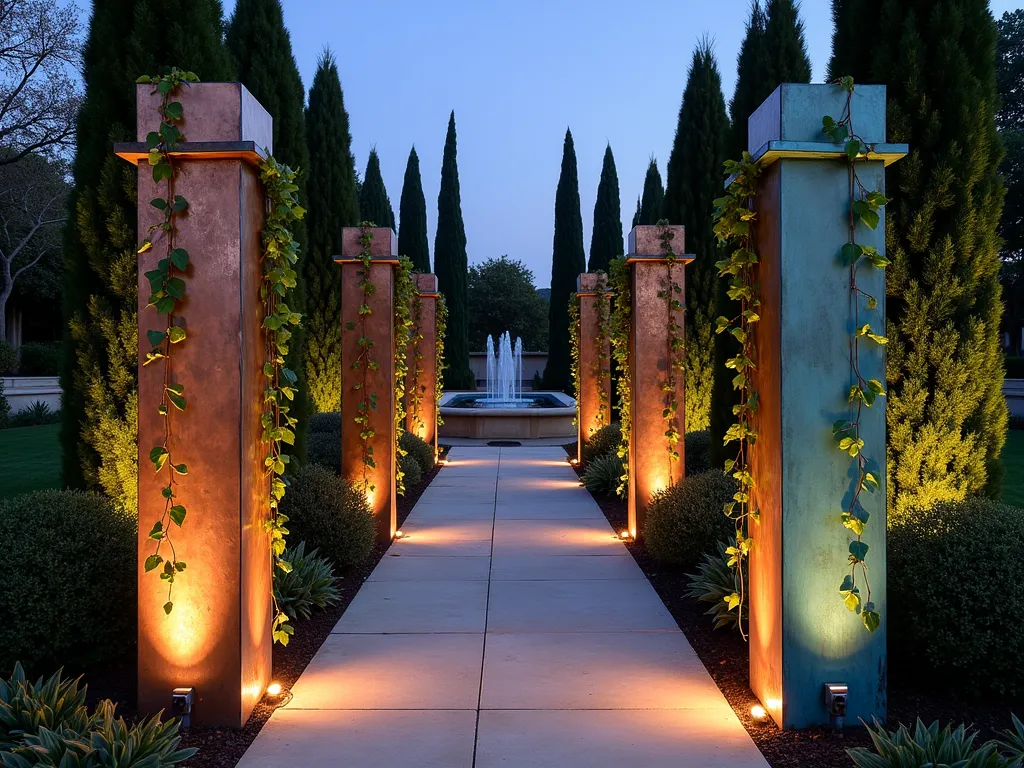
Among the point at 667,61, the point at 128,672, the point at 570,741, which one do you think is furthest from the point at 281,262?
the point at 667,61

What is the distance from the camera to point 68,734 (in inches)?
102

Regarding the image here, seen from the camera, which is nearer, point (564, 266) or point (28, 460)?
point (28, 460)

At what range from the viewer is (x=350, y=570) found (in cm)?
596

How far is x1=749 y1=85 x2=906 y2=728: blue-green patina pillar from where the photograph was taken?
125 inches

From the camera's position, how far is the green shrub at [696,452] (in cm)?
833

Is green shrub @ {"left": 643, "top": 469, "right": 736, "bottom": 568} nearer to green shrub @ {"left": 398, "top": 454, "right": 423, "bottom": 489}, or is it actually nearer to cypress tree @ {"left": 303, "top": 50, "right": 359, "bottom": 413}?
green shrub @ {"left": 398, "top": 454, "right": 423, "bottom": 489}

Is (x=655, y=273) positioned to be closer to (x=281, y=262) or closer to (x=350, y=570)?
(x=350, y=570)

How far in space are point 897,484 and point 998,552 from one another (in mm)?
1559

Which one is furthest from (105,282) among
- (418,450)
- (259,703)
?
(418,450)

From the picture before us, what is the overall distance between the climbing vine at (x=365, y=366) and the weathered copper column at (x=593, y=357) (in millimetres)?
4823

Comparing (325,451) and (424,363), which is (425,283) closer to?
(424,363)

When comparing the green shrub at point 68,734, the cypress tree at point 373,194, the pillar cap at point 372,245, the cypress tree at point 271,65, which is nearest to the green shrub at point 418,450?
the cypress tree at point 271,65

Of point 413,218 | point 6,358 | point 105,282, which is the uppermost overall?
point 413,218

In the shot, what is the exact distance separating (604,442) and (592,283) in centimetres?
257
